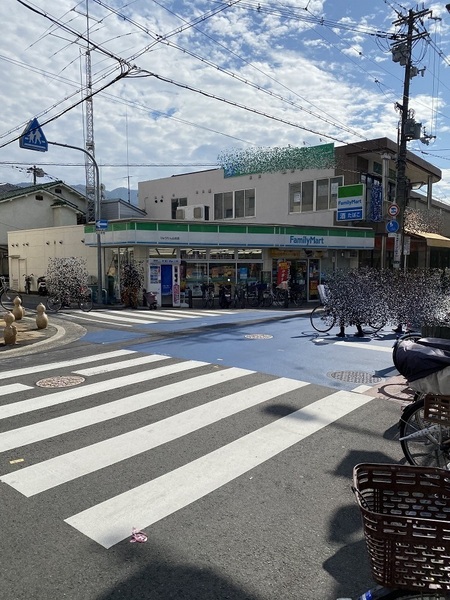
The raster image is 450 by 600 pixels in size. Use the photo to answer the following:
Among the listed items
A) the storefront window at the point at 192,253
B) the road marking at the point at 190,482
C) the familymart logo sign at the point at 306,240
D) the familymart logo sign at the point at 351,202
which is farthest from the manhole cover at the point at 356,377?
the familymart logo sign at the point at 351,202

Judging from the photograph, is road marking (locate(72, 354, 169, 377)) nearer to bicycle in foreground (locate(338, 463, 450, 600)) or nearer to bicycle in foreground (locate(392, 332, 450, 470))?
bicycle in foreground (locate(392, 332, 450, 470))

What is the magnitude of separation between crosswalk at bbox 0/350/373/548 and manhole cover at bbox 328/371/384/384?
879 millimetres

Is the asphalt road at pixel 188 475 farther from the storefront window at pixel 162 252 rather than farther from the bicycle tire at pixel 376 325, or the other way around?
the storefront window at pixel 162 252

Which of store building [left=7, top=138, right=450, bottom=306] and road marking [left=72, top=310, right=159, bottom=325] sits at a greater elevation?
store building [left=7, top=138, right=450, bottom=306]

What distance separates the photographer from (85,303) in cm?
1962

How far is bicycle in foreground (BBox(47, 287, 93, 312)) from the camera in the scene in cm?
1919

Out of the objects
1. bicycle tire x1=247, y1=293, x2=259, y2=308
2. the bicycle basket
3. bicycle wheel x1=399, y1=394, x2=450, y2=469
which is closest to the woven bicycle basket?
the bicycle basket

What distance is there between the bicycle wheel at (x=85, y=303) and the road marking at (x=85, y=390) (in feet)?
37.9

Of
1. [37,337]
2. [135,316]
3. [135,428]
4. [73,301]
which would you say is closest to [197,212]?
[73,301]

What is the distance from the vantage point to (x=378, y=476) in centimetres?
224

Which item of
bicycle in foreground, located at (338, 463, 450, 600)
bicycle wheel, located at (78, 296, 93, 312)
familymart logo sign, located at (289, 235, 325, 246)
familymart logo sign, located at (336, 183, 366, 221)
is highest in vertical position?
familymart logo sign, located at (336, 183, 366, 221)

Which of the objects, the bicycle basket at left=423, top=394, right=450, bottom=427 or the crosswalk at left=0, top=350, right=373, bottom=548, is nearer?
the bicycle basket at left=423, top=394, right=450, bottom=427

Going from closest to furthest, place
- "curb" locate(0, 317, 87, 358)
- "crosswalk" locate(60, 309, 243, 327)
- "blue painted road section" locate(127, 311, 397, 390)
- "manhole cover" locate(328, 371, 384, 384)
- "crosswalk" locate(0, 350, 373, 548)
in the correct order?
"crosswalk" locate(0, 350, 373, 548) → "manhole cover" locate(328, 371, 384, 384) → "blue painted road section" locate(127, 311, 397, 390) → "curb" locate(0, 317, 87, 358) → "crosswalk" locate(60, 309, 243, 327)

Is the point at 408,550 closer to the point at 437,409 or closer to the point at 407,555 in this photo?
the point at 407,555
